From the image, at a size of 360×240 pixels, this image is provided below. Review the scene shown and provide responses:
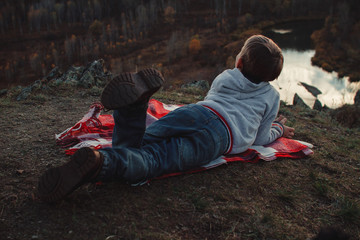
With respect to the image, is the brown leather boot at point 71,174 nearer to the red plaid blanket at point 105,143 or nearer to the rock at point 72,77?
the red plaid blanket at point 105,143

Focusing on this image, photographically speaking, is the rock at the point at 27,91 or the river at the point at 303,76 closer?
the rock at the point at 27,91

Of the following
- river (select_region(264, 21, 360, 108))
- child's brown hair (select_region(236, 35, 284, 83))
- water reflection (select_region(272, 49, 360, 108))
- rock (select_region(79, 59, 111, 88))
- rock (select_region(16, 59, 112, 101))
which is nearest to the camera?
child's brown hair (select_region(236, 35, 284, 83))

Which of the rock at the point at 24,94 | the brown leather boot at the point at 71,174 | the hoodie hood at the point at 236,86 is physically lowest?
the rock at the point at 24,94

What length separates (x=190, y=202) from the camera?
7.05ft

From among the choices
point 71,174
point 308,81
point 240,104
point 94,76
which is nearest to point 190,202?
point 71,174

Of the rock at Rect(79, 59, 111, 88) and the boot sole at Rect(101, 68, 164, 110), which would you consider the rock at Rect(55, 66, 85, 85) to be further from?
the boot sole at Rect(101, 68, 164, 110)

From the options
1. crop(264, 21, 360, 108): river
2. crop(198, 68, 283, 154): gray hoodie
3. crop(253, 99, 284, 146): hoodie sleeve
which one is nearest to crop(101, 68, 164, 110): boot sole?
crop(198, 68, 283, 154): gray hoodie

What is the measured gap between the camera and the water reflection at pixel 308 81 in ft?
63.9

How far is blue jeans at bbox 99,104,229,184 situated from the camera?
1.95m

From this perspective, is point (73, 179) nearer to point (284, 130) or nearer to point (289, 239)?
point (289, 239)

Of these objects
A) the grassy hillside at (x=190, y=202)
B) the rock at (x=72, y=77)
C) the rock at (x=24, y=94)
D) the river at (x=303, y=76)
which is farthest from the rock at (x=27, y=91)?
the river at (x=303, y=76)

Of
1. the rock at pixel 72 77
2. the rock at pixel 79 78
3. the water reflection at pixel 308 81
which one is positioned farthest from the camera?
the water reflection at pixel 308 81

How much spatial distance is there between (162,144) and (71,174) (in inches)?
30.4

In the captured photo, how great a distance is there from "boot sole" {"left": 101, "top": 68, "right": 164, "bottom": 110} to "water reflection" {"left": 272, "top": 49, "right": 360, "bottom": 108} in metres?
17.2
